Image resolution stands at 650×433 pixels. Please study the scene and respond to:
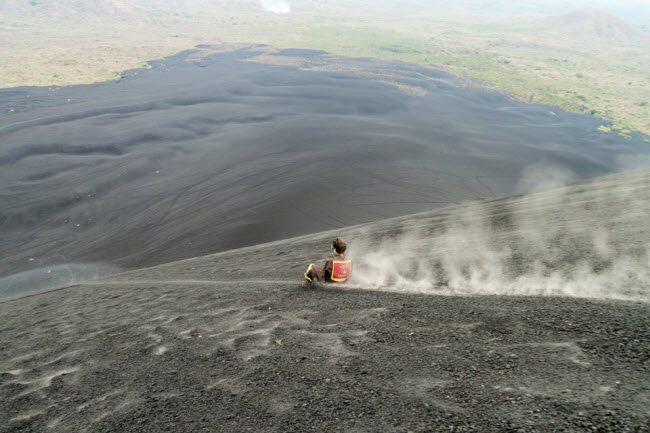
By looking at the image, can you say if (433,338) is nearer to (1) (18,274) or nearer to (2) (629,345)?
(2) (629,345)

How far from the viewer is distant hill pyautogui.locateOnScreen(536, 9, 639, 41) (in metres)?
88.1

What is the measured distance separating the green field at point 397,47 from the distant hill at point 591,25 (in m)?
0.61

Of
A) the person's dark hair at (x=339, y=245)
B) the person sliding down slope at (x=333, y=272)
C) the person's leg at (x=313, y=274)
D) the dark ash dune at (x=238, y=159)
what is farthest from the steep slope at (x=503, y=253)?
the dark ash dune at (x=238, y=159)

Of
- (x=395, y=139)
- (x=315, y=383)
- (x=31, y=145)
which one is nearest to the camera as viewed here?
(x=315, y=383)

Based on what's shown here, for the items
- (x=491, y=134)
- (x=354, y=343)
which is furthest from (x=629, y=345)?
(x=491, y=134)

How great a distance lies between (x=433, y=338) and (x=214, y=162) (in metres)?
19.2

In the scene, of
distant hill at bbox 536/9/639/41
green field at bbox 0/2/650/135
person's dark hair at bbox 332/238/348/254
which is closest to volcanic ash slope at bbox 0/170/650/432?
person's dark hair at bbox 332/238/348/254

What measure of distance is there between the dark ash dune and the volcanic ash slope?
23.3 ft

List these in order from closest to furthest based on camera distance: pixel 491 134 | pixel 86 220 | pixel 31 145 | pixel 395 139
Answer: pixel 86 220
pixel 31 145
pixel 395 139
pixel 491 134

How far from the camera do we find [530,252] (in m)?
7.29

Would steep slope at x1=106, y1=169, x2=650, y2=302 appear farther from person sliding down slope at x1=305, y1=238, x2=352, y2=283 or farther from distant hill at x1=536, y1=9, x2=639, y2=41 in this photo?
distant hill at x1=536, y1=9, x2=639, y2=41

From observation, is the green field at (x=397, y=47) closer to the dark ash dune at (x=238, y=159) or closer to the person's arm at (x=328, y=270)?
the dark ash dune at (x=238, y=159)

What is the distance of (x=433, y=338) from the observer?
4.70m

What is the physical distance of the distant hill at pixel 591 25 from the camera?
8806 centimetres
